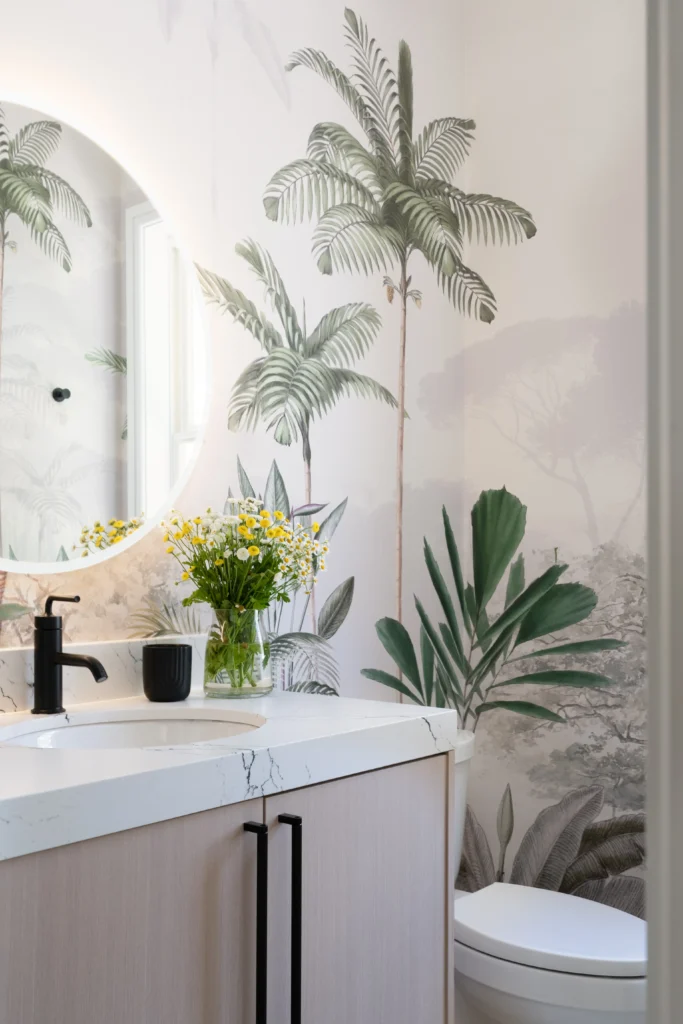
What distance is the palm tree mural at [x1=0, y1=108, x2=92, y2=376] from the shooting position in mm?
1485

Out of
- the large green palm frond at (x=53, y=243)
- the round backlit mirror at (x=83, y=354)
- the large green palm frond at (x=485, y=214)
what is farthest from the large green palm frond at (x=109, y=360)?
the large green palm frond at (x=485, y=214)

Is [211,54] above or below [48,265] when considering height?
above

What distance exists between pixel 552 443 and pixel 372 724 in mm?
1207

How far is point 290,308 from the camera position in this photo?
2010 mm

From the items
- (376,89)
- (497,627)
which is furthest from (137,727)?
(376,89)

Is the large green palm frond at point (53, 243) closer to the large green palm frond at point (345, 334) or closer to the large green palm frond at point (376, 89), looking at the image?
the large green palm frond at point (345, 334)

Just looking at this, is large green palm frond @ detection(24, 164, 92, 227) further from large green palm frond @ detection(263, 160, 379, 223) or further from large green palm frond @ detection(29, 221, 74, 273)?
large green palm frond @ detection(263, 160, 379, 223)

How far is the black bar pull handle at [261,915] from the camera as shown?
3.67 ft

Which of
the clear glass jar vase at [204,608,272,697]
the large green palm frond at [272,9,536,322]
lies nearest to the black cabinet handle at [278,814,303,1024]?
the clear glass jar vase at [204,608,272,697]

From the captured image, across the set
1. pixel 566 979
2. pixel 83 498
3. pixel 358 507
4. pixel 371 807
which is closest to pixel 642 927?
pixel 566 979

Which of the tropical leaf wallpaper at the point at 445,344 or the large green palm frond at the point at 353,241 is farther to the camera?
the large green palm frond at the point at 353,241

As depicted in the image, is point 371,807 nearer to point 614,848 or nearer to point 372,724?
point 372,724

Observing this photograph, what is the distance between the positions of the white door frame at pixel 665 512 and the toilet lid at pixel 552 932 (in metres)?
1.43

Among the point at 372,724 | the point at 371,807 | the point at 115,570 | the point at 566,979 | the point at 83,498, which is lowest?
the point at 566,979
